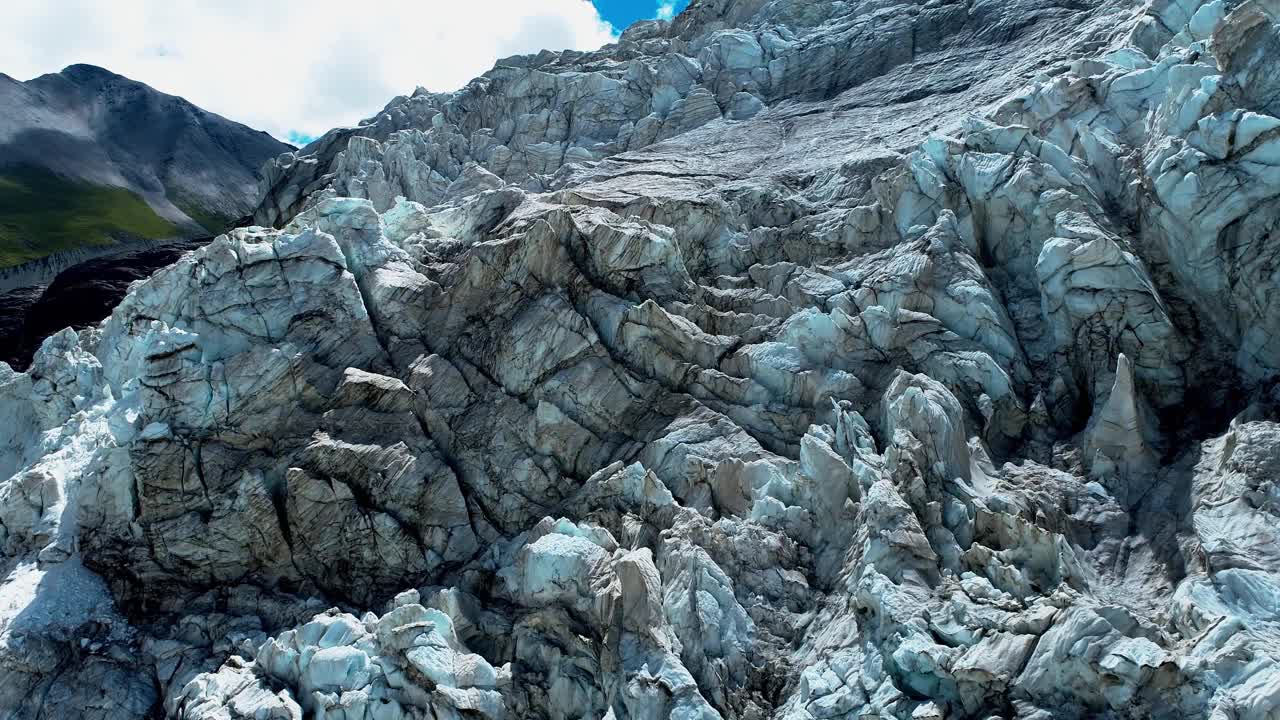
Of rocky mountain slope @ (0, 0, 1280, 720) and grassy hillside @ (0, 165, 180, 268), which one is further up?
grassy hillside @ (0, 165, 180, 268)

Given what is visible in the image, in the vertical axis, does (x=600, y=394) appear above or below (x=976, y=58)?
below

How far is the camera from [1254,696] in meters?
21.9

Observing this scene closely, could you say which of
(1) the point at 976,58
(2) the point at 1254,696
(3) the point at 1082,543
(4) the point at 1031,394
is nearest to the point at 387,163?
(1) the point at 976,58

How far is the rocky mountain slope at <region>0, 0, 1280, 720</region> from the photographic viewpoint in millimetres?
27625

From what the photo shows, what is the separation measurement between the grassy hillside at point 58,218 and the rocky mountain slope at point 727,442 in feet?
483

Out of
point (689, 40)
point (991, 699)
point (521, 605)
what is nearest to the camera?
point (991, 699)

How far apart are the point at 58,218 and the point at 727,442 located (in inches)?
7470

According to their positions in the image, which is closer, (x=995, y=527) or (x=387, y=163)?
(x=995, y=527)

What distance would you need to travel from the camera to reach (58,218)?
182625 millimetres

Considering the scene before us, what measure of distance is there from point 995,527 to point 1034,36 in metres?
38.5

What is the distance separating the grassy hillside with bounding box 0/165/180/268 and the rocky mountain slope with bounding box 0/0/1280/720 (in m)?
147

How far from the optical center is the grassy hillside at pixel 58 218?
172750 mm

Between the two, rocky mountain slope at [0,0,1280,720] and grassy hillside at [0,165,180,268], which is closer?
rocky mountain slope at [0,0,1280,720]

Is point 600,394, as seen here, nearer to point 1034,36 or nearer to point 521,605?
point 521,605
